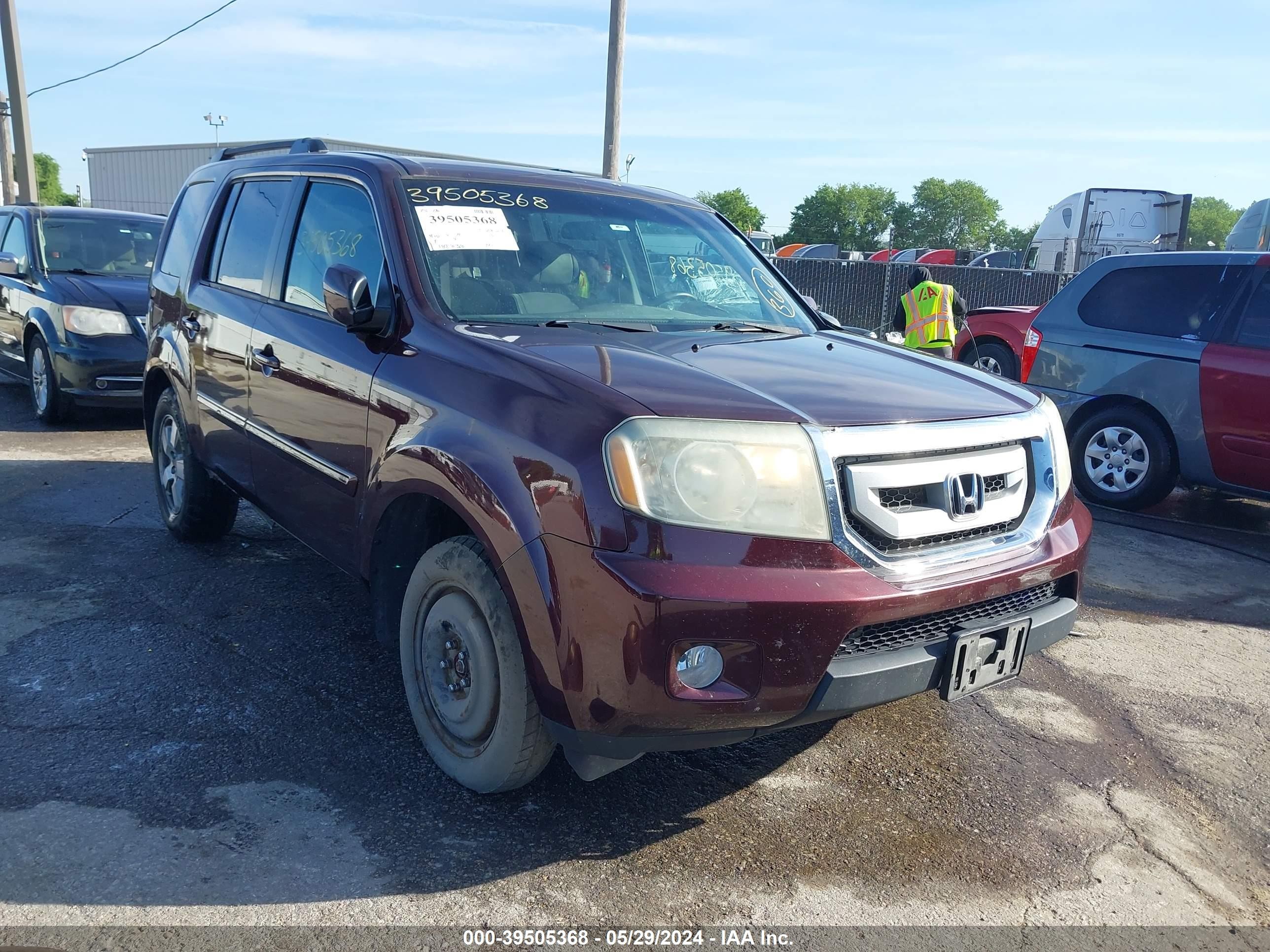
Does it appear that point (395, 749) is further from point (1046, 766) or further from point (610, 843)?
point (1046, 766)

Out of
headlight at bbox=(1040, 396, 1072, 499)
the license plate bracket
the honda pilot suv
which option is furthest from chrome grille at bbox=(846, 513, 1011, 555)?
headlight at bbox=(1040, 396, 1072, 499)

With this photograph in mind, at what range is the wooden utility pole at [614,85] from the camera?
13.9 meters

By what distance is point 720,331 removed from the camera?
3643 mm

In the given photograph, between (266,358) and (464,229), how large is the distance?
101 cm

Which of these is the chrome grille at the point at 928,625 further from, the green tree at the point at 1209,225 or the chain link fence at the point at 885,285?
the green tree at the point at 1209,225

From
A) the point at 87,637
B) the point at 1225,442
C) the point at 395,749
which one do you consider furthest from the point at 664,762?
the point at 1225,442

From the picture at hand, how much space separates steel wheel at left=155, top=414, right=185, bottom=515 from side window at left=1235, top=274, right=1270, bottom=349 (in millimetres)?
6219

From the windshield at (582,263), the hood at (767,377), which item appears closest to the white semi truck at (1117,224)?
the windshield at (582,263)

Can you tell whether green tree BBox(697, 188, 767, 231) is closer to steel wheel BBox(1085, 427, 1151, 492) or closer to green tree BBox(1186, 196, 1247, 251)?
green tree BBox(1186, 196, 1247, 251)

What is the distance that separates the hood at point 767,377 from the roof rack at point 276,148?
1.75m

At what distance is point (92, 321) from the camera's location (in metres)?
8.16

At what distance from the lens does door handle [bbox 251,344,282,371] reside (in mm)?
3891

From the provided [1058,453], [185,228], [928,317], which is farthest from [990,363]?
[185,228]

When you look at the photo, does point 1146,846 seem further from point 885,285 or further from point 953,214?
point 953,214
